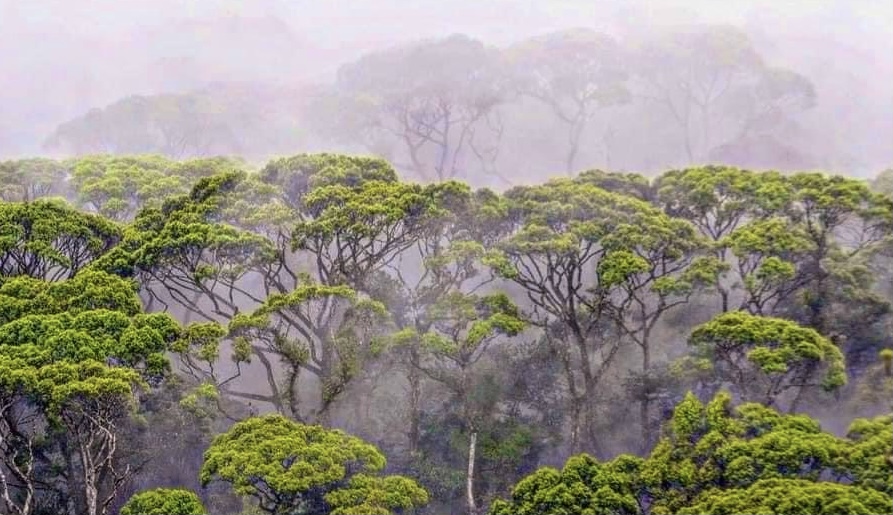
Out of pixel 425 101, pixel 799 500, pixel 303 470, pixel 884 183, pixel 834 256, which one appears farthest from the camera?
pixel 425 101

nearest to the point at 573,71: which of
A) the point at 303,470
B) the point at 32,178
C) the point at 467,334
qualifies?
the point at 467,334

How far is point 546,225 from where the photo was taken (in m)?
29.5

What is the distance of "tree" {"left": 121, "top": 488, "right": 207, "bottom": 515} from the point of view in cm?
2003

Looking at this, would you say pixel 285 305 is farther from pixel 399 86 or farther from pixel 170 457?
pixel 399 86

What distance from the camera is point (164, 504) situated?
65.9 ft

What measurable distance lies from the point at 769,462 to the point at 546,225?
1277 cm

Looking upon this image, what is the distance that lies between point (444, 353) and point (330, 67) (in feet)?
210

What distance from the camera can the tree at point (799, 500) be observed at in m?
17.1

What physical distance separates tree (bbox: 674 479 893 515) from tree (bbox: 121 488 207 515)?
13.0 metres

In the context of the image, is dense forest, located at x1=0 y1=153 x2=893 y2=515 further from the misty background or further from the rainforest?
the misty background

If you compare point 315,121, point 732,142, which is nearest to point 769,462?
point 732,142

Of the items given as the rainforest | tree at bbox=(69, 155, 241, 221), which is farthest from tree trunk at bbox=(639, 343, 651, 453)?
tree at bbox=(69, 155, 241, 221)

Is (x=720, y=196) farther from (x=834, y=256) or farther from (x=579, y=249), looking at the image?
(x=579, y=249)

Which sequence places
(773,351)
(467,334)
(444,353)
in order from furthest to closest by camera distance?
(467,334), (444,353), (773,351)
